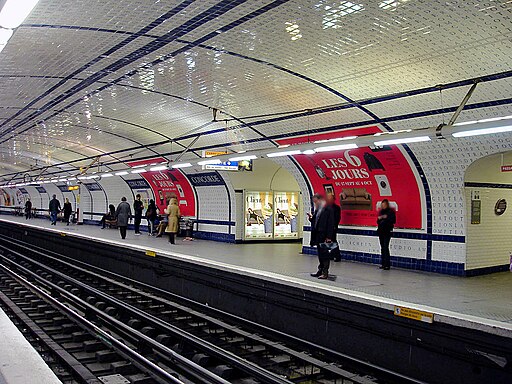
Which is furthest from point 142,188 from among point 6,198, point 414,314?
point 6,198

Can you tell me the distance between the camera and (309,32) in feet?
20.4

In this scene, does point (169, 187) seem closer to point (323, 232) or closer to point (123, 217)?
point (123, 217)

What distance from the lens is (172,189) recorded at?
61.4 ft

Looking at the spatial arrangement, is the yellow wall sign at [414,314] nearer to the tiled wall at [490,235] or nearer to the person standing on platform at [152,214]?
the tiled wall at [490,235]

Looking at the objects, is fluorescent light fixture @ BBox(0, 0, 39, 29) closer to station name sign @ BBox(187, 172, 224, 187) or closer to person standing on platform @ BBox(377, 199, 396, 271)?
person standing on platform @ BBox(377, 199, 396, 271)

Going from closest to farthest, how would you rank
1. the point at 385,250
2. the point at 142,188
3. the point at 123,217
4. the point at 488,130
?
the point at 488,130
the point at 385,250
the point at 123,217
the point at 142,188

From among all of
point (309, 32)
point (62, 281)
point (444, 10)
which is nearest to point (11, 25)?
point (309, 32)

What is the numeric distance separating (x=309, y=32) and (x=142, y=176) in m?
14.8

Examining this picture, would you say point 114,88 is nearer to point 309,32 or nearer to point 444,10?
point 309,32

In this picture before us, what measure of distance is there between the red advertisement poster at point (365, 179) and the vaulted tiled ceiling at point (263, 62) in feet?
2.75

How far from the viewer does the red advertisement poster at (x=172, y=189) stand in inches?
695

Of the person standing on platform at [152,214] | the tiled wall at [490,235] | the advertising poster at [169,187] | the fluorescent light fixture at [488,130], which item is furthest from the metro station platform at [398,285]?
the person standing on platform at [152,214]

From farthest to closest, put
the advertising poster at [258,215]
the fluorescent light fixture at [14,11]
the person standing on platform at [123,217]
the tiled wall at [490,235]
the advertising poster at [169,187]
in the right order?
the advertising poster at [169,187] < the person standing on platform at [123,217] < the advertising poster at [258,215] < the tiled wall at [490,235] < the fluorescent light fixture at [14,11]

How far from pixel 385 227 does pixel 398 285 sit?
2012mm
